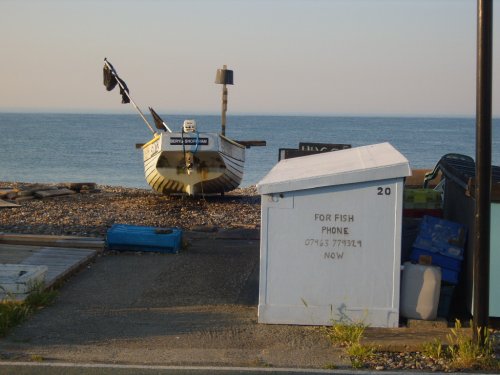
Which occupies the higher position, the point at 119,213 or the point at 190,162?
the point at 190,162

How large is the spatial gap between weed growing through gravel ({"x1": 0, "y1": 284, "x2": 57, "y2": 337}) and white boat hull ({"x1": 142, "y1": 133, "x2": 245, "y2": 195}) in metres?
10.2

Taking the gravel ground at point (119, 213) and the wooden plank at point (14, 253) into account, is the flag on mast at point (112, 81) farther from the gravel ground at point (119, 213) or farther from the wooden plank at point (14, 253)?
the wooden plank at point (14, 253)

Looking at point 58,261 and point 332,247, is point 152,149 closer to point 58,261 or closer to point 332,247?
point 58,261

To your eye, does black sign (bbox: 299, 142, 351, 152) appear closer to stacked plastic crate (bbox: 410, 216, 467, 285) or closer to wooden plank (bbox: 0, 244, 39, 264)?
wooden plank (bbox: 0, 244, 39, 264)

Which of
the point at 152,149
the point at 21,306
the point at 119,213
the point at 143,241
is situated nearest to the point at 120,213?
the point at 119,213

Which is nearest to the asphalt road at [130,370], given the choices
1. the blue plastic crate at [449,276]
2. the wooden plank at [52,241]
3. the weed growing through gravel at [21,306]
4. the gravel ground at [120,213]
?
the weed growing through gravel at [21,306]

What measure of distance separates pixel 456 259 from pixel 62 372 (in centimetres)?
417

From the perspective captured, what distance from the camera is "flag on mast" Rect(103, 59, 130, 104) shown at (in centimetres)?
2162

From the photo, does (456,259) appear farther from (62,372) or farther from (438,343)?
(62,372)

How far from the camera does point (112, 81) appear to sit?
21922 mm

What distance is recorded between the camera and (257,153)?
5738 centimetres

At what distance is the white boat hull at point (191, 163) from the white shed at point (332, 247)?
1111 centimetres

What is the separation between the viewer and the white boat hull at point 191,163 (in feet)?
63.9

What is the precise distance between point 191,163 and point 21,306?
11359mm
